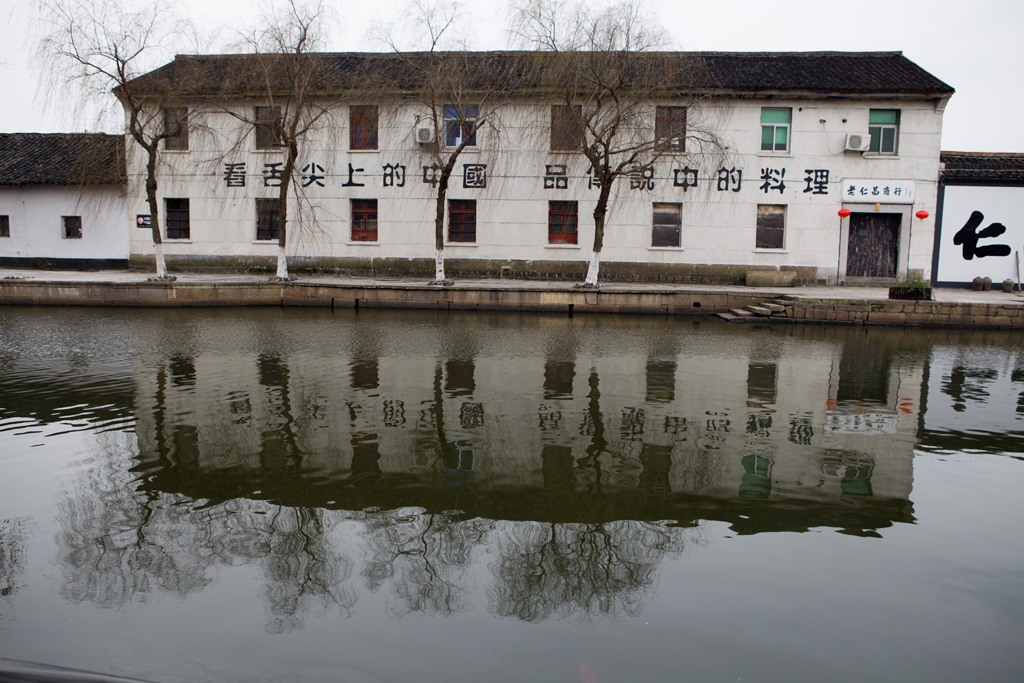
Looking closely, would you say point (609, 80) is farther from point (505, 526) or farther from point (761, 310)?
point (505, 526)

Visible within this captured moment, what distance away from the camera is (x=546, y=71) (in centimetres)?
1719

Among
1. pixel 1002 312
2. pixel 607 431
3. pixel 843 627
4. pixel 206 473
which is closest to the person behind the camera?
pixel 843 627

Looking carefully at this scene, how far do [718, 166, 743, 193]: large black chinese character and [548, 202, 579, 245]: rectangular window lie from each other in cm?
402

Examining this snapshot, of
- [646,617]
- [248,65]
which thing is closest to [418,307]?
[248,65]

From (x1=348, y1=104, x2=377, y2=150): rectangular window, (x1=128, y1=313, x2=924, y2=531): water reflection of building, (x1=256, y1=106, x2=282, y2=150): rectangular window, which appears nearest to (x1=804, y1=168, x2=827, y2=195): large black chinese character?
(x1=128, y1=313, x2=924, y2=531): water reflection of building

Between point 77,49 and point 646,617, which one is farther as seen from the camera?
point 77,49

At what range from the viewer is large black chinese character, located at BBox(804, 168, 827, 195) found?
19188 millimetres

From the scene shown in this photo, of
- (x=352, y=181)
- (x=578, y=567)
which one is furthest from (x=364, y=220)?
(x=578, y=567)

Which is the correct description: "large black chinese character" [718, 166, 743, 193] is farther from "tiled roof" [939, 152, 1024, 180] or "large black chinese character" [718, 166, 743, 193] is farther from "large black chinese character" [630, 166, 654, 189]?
"tiled roof" [939, 152, 1024, 180]

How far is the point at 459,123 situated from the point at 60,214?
43.0ft

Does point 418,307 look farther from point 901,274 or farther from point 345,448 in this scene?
point 901,274

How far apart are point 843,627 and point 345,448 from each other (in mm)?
Result: 3750

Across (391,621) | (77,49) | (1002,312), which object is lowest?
(391,621)

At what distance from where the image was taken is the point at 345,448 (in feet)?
18.5
